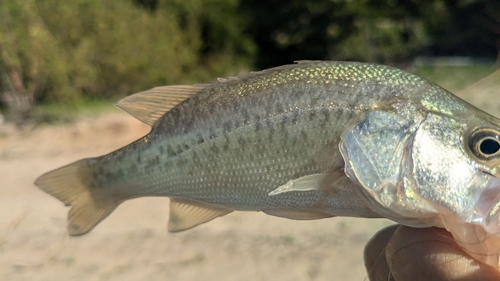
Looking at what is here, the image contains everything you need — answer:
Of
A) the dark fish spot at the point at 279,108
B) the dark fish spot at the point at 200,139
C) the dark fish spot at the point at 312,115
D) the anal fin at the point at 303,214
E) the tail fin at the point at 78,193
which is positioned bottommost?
the anal fin at the point at 303,214

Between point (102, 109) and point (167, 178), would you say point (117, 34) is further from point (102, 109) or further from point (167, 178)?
point (167, 178)

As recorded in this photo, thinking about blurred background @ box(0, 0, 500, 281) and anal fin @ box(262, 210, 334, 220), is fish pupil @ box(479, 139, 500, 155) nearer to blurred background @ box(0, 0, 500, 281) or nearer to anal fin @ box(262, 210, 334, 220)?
anal fin @ box(262, 210, 334, 220)

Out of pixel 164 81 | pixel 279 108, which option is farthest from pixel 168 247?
pixel 164 81

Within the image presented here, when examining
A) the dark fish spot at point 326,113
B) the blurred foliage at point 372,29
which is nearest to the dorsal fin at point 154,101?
the dark fish spot at point 326,113

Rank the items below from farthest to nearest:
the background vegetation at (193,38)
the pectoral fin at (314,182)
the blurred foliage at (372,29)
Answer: the blurred foliage at (372,29), the background vegetation at (193,38), the pectoral fin at (314,182)

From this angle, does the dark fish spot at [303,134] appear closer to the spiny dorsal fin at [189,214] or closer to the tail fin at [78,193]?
the spiny dorsal fin at [189,214]
